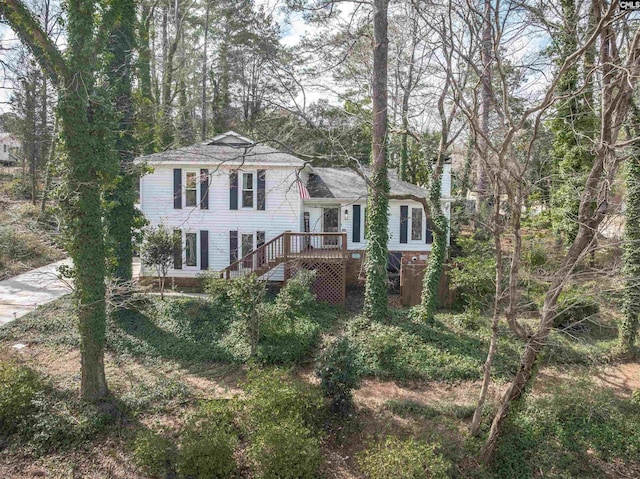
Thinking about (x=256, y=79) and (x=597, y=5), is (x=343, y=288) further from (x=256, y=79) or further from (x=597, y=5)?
(x=256, y=79)

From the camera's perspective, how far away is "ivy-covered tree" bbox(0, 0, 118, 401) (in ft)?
25.0

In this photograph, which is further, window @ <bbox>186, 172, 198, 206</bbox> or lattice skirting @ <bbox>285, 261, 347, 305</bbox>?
window @ <bbox>186, 172, 198, 206</bbox>

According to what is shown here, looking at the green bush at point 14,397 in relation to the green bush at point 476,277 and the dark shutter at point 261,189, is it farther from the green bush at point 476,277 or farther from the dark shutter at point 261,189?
the green bush at point 476,277

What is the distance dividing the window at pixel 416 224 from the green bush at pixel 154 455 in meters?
13.4

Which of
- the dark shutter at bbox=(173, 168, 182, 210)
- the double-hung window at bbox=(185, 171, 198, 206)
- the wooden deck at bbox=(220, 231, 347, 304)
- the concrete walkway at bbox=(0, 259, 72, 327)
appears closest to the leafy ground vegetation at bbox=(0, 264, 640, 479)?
the concrete walkway at bbox=(0, 259, 72, 327)

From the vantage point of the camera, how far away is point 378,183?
1155 cm

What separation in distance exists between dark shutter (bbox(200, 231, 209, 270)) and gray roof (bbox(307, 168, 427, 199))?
191 inches

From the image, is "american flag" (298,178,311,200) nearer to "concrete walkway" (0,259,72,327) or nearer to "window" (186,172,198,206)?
"window" (186,172,198,206)

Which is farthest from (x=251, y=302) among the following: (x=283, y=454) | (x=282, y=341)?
(x=283, y=454)

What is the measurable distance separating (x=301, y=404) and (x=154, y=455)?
235 cm

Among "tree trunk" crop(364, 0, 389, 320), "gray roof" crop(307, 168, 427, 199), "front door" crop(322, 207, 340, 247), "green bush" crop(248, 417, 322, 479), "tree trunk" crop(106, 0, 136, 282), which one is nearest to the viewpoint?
"green bush" crop(248, 417, 322, 479)

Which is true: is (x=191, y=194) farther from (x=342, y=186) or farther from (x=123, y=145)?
(x=342, y=186)

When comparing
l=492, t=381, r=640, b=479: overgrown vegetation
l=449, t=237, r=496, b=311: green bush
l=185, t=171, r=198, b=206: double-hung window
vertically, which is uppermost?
l=185, t=171, r=198, b=206: double-hung window

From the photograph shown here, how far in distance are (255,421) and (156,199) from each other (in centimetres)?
1132
